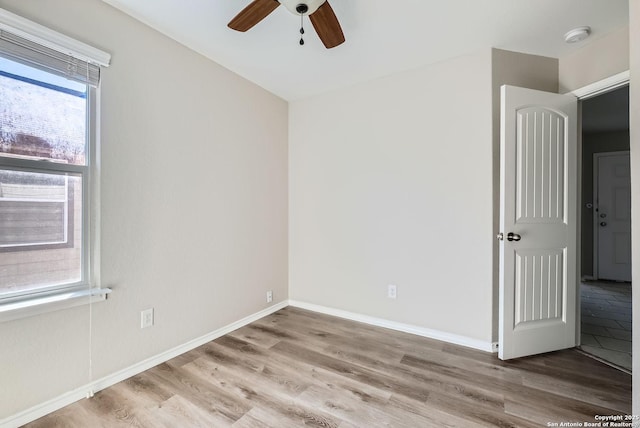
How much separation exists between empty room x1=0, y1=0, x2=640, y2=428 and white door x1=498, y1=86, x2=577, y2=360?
18mm

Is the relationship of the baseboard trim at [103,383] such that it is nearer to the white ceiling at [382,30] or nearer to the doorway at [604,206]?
the white ceiling at [382,30]

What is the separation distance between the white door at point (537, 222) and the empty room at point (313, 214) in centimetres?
2

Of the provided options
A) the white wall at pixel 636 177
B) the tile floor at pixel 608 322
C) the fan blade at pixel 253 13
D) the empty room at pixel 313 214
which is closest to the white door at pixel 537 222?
the empty room at pixel 313 214

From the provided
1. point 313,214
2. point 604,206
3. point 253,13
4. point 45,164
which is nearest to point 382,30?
point 253,13

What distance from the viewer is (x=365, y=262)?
2.86 m

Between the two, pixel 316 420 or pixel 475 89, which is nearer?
pixel 316 420

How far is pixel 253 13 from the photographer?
1525 millimetres

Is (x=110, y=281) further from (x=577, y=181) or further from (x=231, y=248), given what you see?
(x=577, y=181)

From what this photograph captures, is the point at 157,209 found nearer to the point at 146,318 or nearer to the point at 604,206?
the point at 146,318

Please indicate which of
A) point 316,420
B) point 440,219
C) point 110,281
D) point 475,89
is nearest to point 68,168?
point 110,281

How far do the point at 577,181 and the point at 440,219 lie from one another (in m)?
1.10

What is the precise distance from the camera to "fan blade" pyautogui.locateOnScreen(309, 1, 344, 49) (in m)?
1.50

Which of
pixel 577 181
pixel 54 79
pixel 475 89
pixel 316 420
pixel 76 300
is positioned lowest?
A: pixel 316 420

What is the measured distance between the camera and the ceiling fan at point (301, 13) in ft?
4.78
